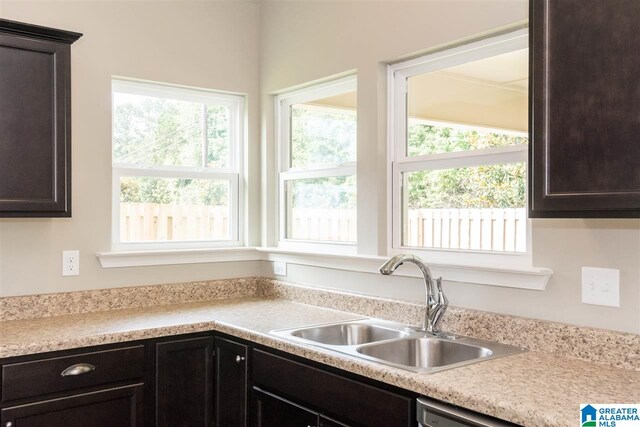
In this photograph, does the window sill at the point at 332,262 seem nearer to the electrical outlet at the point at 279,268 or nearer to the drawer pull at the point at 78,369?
the electrical outlet at the point at 279,268

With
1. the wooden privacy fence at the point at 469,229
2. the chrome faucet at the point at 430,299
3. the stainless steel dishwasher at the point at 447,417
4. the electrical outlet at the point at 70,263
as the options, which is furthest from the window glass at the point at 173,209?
the stainless steel dishwasher at the point at 447,417

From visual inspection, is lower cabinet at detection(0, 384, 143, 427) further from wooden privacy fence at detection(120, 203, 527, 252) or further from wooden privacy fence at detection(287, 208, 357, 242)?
wooden privacy fence at detection(287, 208, 357, 242)

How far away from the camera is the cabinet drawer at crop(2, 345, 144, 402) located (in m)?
2.16

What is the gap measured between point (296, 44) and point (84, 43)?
1.08 m

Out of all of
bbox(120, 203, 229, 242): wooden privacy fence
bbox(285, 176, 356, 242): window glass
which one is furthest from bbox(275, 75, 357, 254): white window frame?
bbox(120, 203, 229, 242): wooden privacy fence

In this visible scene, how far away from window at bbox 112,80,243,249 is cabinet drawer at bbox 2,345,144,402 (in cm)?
80

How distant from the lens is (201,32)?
10.7 ft

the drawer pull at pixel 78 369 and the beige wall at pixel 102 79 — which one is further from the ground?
the beige wall at pixel 102 79

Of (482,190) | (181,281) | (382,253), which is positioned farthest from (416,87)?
(181,281)

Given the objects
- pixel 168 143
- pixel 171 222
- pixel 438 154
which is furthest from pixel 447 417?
pixel 168 143

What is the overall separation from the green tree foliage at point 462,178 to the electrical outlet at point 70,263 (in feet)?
5.27

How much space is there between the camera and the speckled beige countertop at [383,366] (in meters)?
1.51

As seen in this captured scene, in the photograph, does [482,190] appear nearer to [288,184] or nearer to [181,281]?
[288,184]
